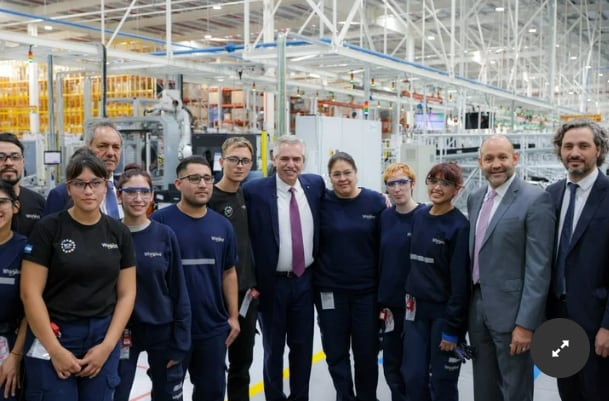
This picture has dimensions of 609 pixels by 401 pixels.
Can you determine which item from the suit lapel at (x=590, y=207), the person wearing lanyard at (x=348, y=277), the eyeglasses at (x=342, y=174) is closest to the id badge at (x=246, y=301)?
the person wearing lanyard at (x=348, y=277)

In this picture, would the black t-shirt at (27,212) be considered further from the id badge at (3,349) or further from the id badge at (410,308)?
the id badge at (410,308)

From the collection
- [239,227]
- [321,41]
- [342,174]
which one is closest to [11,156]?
[239,227]

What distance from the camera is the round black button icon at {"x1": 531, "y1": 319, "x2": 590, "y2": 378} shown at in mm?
2857

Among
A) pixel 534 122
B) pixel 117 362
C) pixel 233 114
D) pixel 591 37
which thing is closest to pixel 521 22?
pixel 591 37

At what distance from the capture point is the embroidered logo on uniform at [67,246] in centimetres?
267

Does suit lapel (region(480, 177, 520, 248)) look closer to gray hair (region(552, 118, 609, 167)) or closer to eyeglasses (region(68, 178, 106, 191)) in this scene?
gray hair (region(552, 118, 609, 167))

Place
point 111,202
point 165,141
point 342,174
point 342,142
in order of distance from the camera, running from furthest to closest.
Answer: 1. point 165,141
2. point 342,142
3. point 342,174
4. point 111,202

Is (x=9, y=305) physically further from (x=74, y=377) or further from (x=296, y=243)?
(x=296, y=243)

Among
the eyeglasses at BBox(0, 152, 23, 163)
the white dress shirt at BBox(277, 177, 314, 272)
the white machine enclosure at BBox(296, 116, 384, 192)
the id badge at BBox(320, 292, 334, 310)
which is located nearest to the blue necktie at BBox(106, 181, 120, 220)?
the eyeglasses at BBox(0, 152, 23, 163)

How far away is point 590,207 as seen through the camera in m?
2.98

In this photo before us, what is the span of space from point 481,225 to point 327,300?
45.7 inches

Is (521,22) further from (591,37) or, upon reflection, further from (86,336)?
(86,336)

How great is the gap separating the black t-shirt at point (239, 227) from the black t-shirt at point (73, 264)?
1.01 metres

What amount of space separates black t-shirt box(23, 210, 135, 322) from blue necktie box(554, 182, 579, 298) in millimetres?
2174
